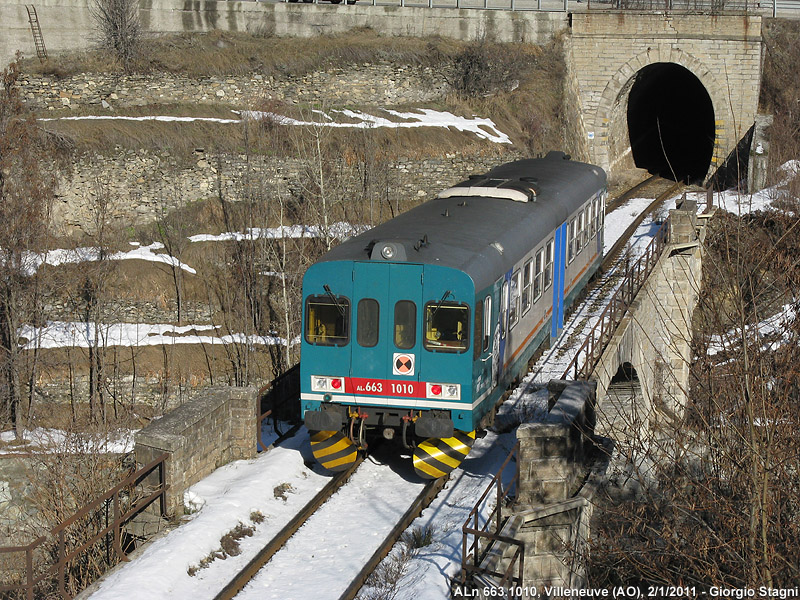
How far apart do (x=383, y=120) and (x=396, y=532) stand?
24326 millimetres

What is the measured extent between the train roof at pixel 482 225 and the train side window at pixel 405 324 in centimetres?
61

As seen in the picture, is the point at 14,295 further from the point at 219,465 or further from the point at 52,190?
the point at 219,465

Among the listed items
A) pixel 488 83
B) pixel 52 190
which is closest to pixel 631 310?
pixel 52 190

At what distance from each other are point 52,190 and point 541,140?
17450 mm

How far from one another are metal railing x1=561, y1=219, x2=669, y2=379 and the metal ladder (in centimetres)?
2261

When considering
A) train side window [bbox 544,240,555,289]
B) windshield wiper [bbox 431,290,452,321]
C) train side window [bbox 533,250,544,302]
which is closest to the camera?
windshield wiper [bbox 431,290,452,321]

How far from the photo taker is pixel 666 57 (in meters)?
37.7

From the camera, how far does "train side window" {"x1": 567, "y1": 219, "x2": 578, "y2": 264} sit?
19053mm

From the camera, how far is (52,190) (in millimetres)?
28406

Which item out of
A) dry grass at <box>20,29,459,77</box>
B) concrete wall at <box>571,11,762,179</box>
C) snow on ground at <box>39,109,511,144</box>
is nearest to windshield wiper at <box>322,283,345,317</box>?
snow on ground at <box>39,109,511,144</box>

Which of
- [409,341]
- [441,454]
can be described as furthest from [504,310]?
[441,454]

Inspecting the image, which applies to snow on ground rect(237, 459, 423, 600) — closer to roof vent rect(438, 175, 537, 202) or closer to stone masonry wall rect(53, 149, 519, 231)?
roof vent rect(438, 175, 537, 202)

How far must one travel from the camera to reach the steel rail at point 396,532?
10.5 metres

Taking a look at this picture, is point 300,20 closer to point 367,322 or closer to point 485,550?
point 367,322
